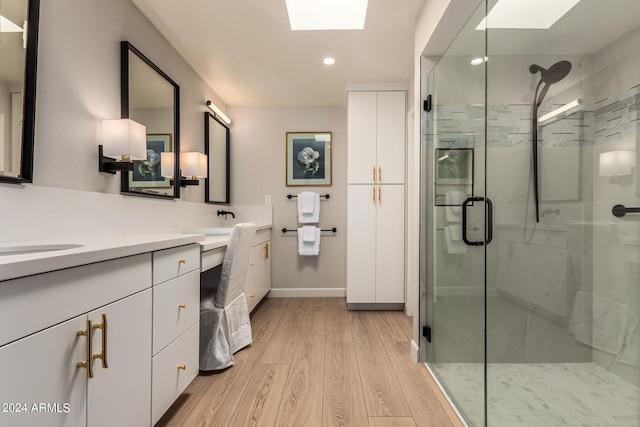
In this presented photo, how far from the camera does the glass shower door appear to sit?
1450mm

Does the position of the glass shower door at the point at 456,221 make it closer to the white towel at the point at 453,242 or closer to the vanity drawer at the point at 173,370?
the white towel at the point at 453,242

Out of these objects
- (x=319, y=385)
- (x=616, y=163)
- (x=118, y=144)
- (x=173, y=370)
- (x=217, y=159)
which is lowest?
(x=319, y=385)

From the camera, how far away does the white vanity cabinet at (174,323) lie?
1.32m

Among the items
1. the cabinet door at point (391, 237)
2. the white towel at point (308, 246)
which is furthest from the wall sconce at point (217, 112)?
the cabinet door at point (391, 237)

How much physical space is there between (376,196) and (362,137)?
60 centimetres

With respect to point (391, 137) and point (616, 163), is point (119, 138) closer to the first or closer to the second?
point (616, 163)

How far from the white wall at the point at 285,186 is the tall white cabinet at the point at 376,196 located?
24.4 inches

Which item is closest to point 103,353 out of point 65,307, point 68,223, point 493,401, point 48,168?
point 65,307

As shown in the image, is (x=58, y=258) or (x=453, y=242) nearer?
(x=58, y=258)

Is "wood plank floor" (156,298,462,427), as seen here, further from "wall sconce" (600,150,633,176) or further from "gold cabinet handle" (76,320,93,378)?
"wall sconce" (600,150,633,176)

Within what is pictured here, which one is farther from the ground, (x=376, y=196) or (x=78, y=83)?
(x=78, y=83)

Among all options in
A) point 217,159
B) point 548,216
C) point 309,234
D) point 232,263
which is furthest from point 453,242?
point 217,159

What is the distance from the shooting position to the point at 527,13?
1140 mm

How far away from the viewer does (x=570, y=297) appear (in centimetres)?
98
